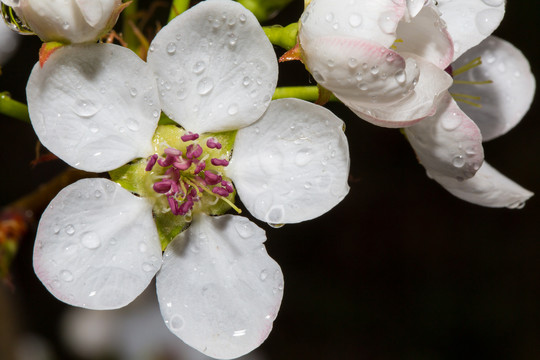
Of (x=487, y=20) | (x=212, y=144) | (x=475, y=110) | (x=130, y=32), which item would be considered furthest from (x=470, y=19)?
(x=130, y=32)

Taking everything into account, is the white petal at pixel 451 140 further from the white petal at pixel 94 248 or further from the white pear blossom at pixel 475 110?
the white petal at pixel 94 248

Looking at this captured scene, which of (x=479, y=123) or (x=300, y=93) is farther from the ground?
(x=300, y=93)

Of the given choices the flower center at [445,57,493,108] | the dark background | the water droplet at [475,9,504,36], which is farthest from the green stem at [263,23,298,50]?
the dark background

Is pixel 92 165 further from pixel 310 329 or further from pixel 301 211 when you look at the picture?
pixel 310 329

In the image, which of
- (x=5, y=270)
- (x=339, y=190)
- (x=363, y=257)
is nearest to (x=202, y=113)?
(x=339, y=190)

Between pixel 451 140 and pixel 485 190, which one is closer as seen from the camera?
pixel 451 140

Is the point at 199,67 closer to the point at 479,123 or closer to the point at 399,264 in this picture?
the point at 479,123
